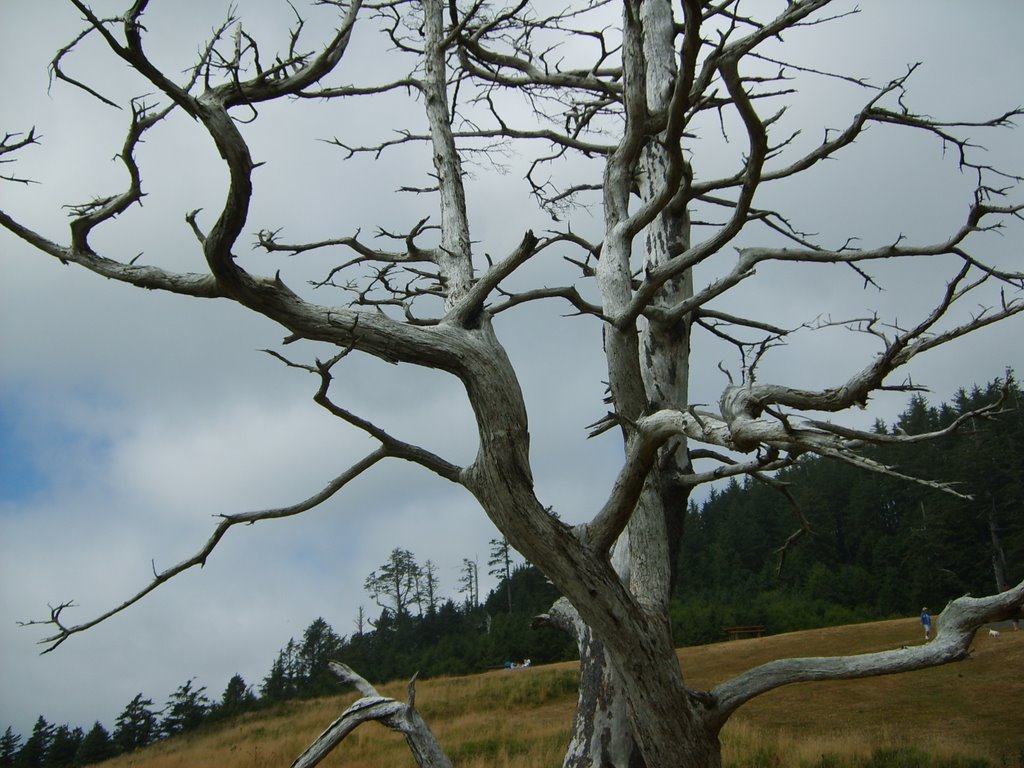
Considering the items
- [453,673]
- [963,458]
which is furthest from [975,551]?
[453,673]

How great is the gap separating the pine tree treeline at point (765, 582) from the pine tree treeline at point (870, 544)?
10cm

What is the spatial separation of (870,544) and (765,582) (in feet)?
25.6

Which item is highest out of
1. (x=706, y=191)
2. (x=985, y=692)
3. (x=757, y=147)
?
(x=706, y=191)

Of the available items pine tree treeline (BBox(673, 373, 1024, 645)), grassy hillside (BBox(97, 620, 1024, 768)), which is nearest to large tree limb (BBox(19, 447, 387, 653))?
grassy hillside (BBox(97, 620, 1024, 768))

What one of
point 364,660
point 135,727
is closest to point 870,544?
point 364,660

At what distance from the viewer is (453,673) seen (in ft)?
108

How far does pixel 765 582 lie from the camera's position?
1881 inches

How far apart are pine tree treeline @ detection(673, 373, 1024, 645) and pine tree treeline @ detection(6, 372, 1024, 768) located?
10cm

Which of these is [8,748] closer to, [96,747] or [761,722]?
[96,747]

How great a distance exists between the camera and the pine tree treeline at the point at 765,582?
85.8 feet

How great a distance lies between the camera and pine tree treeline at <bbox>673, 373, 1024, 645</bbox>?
37.9 meters

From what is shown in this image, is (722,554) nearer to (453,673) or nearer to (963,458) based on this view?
(963,458)

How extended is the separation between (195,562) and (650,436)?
2.79 m

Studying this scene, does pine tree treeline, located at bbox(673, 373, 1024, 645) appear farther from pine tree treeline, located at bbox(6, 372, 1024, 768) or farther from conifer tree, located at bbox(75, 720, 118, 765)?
conifer tree, located at bbox(75, 720, 118, 765)
